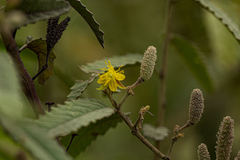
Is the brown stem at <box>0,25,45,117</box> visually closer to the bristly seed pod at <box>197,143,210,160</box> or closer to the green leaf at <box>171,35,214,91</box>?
the bristly seed pod at <box>197,143,210,160</box>

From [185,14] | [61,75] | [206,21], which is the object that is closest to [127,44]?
[185,14]

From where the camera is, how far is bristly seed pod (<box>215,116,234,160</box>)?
1.30 ft

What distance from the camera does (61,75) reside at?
86cm

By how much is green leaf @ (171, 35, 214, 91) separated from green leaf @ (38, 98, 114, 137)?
61 cm

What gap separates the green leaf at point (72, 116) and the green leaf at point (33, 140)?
0.04 metres

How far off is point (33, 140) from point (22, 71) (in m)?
0.15

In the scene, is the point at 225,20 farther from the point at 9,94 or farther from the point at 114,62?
the point at 9,94

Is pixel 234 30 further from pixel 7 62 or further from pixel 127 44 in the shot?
pixel 127 44

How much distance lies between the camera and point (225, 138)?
1.31 feet

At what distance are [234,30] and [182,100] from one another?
1.23m

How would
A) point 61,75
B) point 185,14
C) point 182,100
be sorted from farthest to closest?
1. point 182,100
2. point 185,14
3. point 61,75

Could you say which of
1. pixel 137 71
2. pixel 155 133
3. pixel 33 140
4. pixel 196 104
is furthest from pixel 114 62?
pixel 137 71

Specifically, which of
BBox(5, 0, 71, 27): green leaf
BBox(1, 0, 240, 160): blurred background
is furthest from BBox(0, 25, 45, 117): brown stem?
BBox(1, 0, 240, 160): blurred background

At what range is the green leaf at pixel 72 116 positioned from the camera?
30 cm
